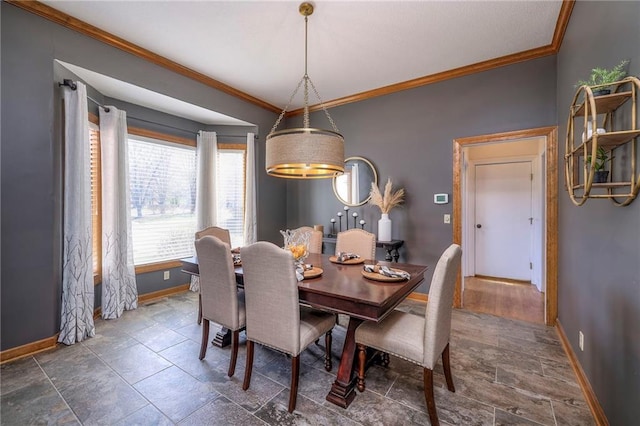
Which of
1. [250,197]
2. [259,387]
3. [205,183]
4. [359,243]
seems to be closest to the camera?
[259,387]

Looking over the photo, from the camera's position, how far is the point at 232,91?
396 cm

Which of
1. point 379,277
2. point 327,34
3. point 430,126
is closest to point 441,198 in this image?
point 430,126

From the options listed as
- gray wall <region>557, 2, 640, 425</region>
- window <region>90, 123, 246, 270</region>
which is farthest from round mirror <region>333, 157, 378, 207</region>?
gray wall <region>557, 2, 640, 425</region>

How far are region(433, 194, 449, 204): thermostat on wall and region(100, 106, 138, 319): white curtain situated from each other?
3728 millimetres

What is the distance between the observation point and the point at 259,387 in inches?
77.0

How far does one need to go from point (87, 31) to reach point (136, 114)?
3.47 ft

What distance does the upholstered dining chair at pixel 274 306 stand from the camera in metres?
1.69

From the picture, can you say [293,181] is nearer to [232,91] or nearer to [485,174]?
[232,91]

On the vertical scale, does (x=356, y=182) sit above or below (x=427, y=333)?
above

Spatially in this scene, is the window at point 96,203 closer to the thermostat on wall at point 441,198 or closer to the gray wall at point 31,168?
the gray wall at point 31,168

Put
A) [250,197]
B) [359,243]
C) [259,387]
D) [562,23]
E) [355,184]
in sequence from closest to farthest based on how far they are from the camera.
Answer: [259,387]
[562,23]
[359,243]
[355,184]
[250,197]

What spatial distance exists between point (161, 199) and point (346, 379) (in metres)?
3.31

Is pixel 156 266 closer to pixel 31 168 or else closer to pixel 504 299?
pixel 31 168

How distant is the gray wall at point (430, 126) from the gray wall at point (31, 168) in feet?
10.4
